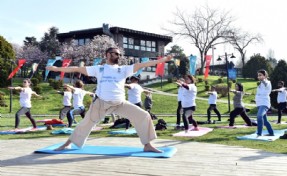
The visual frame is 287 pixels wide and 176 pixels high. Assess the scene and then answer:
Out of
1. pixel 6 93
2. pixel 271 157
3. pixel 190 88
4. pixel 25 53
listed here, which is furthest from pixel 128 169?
pixel 25 53

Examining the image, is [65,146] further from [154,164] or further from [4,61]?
[4,61]

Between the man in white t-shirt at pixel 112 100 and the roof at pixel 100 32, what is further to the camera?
the roof at pixel 100 32

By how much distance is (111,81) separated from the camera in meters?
7.33

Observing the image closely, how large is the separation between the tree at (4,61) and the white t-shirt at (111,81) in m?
32.1

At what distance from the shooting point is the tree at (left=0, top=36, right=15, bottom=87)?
38.4m

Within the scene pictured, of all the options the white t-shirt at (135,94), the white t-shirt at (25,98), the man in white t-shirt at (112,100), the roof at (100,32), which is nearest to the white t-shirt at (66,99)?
the white t-shirt at (25,98)

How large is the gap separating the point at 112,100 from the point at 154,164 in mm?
1749

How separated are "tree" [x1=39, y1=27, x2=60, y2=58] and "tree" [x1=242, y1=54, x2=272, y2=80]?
31.1 m

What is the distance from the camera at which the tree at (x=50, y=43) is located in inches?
2387

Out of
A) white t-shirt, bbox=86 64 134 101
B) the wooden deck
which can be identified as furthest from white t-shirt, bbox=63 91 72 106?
white t-shirt, bbox=86 64 134 101

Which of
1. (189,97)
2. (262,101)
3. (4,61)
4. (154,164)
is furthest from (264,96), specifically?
(4,61)

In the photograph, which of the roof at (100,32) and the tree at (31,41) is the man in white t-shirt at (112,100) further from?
the tree at (31,41)

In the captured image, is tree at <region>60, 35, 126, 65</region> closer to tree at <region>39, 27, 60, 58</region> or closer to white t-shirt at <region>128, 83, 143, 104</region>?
tree at <region>39, 27, 60, 58</region>

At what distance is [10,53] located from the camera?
41938mm
